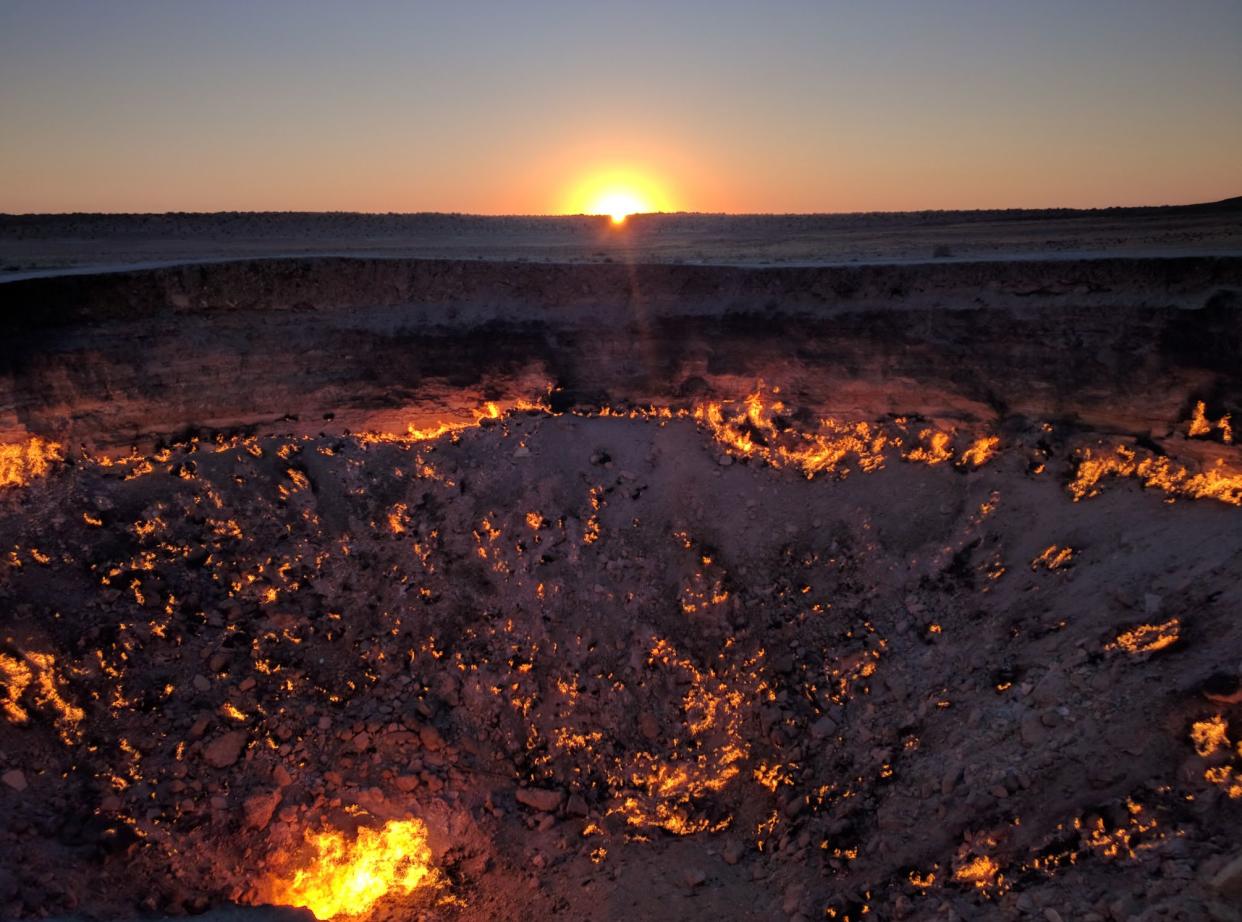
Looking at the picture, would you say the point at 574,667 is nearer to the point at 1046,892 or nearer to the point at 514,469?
the point at 514,469

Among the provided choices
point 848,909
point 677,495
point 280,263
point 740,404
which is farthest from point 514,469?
point 848,909

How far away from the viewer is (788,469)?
9.68 m

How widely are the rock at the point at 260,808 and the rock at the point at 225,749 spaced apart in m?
0.46

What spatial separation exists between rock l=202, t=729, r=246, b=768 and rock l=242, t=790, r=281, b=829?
1.50 ft

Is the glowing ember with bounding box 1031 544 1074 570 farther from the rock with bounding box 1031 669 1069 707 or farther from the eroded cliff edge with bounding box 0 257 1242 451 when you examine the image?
the eroded cliff edge with bounding box 0 257 1242 451

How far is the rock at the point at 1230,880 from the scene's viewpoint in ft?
15.5

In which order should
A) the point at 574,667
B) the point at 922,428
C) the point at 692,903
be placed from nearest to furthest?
1. the point at 692,903
2. the point at 574,667
3. the point at 922,428

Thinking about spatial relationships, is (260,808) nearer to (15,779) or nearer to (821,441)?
(15,779)

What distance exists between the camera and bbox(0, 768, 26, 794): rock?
7.21m

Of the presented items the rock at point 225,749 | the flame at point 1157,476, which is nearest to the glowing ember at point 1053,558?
the flame at point 1157,476

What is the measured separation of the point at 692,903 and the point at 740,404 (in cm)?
569

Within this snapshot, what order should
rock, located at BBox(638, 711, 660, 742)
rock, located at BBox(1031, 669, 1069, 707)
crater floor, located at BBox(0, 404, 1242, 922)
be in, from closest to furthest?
crater floor, located at BBox(0, 404, 1242, 922)
rock, located at BBox(1031, 669, 1069, 707)
rock, located at BBox(638, 711, 660, 742)

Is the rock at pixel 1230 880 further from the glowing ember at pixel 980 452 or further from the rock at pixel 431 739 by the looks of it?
the rock at pixel 431 739

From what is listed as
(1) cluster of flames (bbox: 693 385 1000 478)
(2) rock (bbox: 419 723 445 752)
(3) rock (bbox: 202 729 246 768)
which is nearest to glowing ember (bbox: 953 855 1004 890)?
(1) cluster of flames (bbox: 693 385 1000 478)
